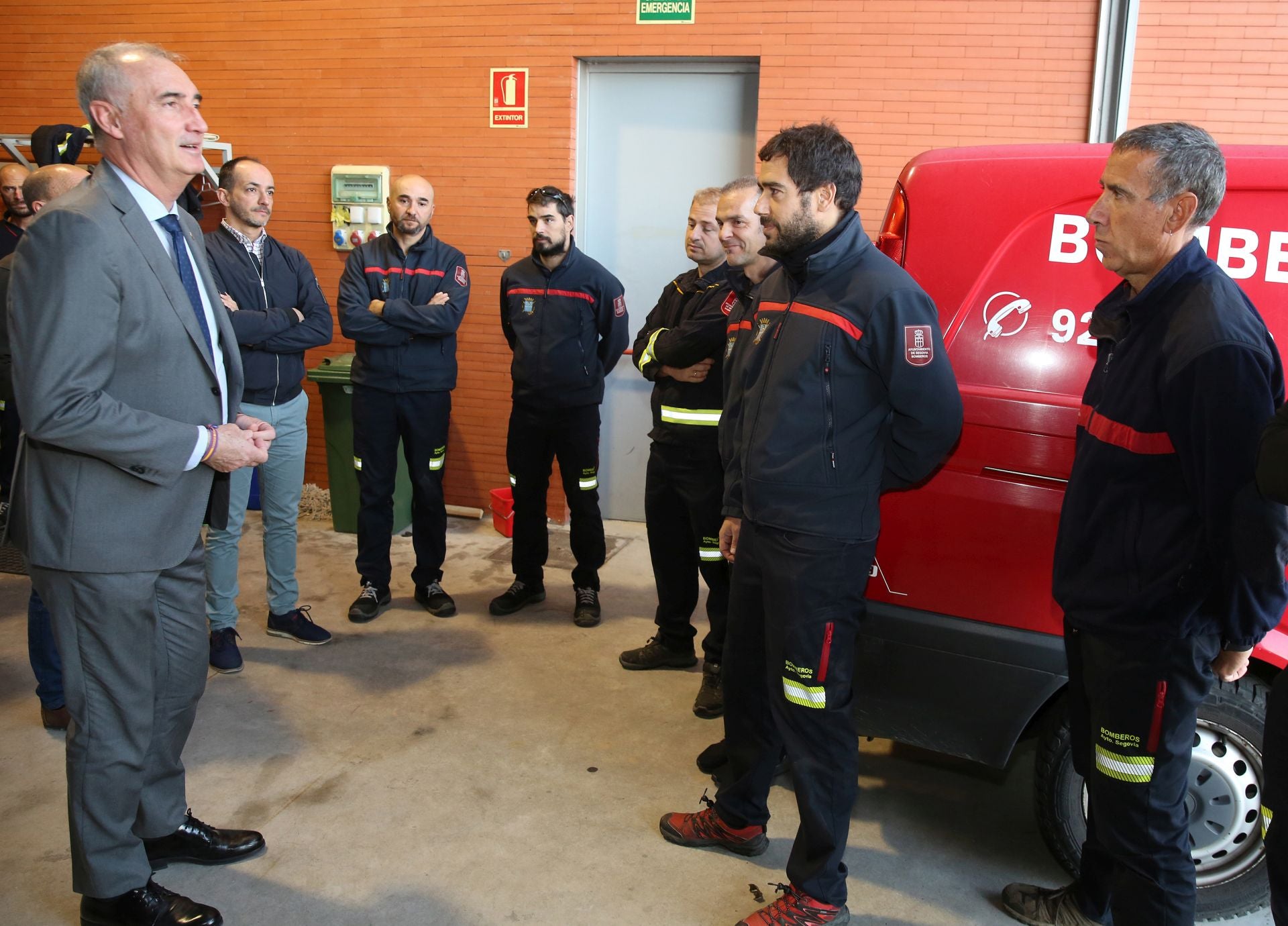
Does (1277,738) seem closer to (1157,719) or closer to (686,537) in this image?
(1157,719)

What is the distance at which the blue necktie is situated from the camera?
7.80 feet

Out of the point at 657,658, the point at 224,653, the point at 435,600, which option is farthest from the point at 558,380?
the point at 224,653

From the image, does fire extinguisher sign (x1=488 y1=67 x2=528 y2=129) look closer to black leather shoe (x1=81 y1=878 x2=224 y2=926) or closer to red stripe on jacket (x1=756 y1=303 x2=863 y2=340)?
red stripe on jacket (x1=756 y1=303 x2=863 y2=340)

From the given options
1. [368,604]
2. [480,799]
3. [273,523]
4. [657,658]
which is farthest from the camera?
[368,604]

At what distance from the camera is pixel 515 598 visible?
15.8 ft

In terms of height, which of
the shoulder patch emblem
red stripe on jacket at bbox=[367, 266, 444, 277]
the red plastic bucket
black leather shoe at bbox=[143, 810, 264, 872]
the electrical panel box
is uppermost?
the electrical panel box

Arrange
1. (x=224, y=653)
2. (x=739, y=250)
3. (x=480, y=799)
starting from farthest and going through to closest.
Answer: (x=224, y=653), (x=739, y=250), (x=480, y=799)

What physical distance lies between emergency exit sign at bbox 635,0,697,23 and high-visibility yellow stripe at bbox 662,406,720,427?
2966 mm

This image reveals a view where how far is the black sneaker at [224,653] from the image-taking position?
4066mm

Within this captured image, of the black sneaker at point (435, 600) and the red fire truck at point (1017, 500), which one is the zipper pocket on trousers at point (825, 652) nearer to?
the red fire truck at point (1017, 500)

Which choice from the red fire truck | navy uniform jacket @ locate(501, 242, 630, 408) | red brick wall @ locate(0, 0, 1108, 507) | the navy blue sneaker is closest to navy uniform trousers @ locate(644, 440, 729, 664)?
navy uniform jacket @ locate(501, 242, 630, 408)

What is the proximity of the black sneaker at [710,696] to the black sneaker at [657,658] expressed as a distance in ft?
1.10

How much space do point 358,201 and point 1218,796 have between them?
18.3ft

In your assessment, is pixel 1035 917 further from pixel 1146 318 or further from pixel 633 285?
pixel 633 285
